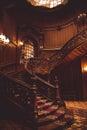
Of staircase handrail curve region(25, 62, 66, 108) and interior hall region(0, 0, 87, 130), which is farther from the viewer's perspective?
staircase handrail curve region(25, 62, 66, 108)

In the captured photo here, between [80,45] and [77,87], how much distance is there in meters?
3.49

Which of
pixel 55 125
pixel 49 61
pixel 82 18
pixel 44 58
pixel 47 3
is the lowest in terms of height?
pixel 55 125

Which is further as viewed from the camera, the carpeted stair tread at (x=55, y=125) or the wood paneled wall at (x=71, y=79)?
the wood paneled wall at (x=71, y=79)

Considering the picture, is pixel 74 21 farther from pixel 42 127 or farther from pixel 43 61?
pixel 42 127

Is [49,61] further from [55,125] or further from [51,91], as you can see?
[55,125]

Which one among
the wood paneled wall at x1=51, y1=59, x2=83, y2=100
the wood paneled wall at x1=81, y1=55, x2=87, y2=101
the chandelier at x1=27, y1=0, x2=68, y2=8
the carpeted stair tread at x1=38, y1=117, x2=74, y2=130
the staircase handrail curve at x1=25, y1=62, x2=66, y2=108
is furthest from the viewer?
the chandelier at x1=27, y1=0, x2=68, y2=8

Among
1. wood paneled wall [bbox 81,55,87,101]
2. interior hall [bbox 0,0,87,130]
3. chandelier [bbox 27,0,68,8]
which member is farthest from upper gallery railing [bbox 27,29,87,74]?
chandelier [bbox 27,0,68,8]

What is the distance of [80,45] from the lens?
8766 millimetres

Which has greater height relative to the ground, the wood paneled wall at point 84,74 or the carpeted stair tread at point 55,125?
the wood paneled wall at point 84,74

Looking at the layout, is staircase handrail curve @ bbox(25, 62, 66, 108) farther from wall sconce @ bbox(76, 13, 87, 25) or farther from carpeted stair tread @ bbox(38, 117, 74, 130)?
wall sconce @ bbox(76, 13, 87, 25)

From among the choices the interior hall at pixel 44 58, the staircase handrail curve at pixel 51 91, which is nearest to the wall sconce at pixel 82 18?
the interior hall at pixel 44 58

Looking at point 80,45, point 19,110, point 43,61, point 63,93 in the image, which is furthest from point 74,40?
point 19,110

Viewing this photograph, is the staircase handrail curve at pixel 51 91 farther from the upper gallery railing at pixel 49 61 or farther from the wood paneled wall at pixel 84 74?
the wood paneled wall at pixel 84 74

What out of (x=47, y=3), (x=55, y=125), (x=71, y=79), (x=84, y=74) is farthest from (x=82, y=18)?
(x=55, y=125)
